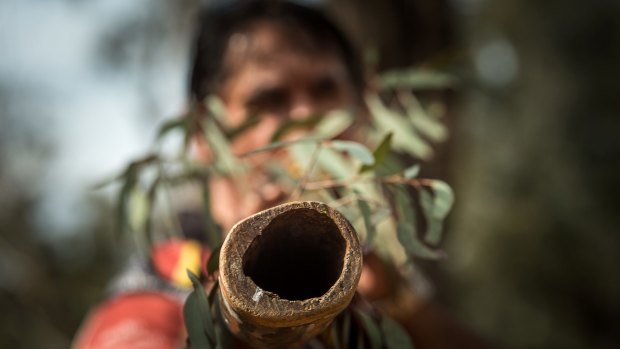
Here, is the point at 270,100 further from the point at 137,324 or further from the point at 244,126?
the point at 137,324

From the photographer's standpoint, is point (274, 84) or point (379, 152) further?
point (274, 84)

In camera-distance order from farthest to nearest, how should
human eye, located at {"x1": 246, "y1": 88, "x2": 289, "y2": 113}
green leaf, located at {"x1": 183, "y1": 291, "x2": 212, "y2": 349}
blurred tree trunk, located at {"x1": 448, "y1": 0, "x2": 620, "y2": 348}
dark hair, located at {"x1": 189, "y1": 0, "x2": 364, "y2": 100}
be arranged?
blurred tree trunk, located at {"x1": 448, "y1": 0, "x2": 620, "y2": 348}, dark hair, located at {"x1": 189, "y1": 0, "x2": 364, "y2": 100}, human eye, located at {"x1": 246, "y1": 88, "x2": 289, "y2": 113}, green leaf, located at {"x1": 183, "y1": 291, "x2": 212, "y2": 349}

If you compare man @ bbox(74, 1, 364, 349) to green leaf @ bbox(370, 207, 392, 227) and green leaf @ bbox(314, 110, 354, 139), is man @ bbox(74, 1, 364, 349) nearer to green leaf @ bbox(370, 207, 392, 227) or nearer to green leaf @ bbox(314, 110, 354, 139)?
green leaf @ bbox(314, 110, 354, 139)

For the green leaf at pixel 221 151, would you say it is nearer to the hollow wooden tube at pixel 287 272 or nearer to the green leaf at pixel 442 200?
the green leaf at pixel 442 200

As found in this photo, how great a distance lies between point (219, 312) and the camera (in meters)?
0.60

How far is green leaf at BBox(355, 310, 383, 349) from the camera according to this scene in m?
0.66

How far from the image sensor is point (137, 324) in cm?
125

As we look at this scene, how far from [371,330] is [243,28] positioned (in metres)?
0.91

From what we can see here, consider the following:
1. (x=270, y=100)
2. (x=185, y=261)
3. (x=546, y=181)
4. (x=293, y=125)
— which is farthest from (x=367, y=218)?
(x=546, y=181)

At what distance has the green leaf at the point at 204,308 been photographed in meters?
0.59

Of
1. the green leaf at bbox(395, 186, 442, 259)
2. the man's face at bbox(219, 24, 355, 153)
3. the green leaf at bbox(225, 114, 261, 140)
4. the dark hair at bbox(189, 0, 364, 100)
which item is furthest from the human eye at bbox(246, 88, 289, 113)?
the green leaf at bbox(395, 186, 442, 259)

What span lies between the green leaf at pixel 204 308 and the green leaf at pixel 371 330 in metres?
0.14

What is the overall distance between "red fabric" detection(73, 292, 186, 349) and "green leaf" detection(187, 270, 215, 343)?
0.59 m

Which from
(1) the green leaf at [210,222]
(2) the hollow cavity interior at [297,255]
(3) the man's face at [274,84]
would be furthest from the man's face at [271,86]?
(2) the hollow cavity interior at [297,255]
